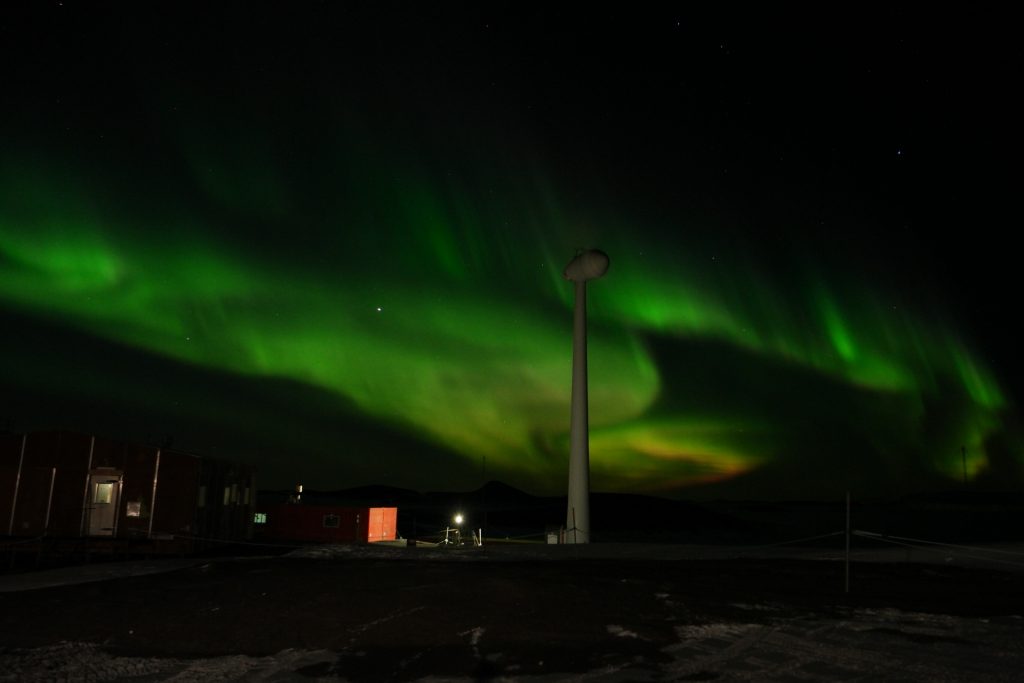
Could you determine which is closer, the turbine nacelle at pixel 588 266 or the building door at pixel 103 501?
the building door at pixel 103 501

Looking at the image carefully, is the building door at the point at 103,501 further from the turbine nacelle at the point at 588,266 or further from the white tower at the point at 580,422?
the turbine nacelle at the point at 588,266

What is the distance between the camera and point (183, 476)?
3141cm

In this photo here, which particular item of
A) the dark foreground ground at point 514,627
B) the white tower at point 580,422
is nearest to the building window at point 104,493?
the dark foreground ground at point 514,627

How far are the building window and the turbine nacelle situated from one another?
2420 cm

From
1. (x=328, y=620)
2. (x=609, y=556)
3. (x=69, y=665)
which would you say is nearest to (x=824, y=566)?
(x=609, y=556)

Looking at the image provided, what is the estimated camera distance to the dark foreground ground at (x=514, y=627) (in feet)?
34.5

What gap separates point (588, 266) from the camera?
129 ft

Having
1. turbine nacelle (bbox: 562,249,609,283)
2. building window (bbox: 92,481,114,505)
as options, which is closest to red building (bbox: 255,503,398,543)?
building window (bbox: 92,481,114,505)

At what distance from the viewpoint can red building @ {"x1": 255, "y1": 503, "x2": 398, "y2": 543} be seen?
40.8 metres

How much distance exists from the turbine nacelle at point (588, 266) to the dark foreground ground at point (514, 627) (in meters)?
20.9

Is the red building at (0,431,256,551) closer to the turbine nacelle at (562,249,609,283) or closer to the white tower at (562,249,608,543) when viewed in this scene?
the white tower at (562,249,608,543)

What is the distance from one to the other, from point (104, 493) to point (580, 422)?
71.0 feet

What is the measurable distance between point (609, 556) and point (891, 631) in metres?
14.9

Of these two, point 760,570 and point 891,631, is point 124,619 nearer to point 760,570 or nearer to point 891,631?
point 891,631
